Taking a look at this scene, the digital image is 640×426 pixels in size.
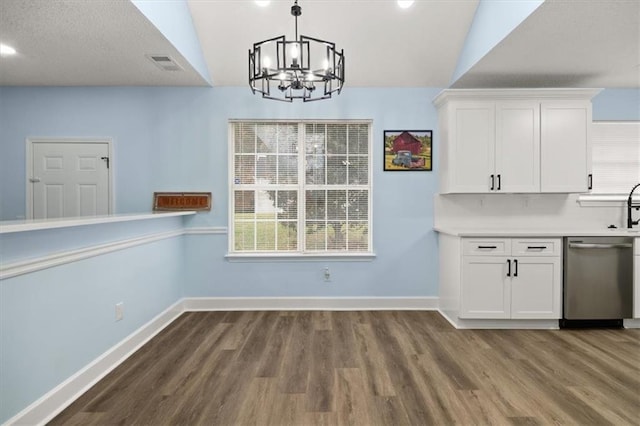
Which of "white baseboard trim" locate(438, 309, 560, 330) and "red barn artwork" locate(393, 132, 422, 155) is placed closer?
"white baseboard trim" locate(438, 309, 560, 330)

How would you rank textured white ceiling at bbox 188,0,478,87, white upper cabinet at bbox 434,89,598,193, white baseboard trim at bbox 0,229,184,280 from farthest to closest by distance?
white upper cabinet at bbox 434,89,598,193
textured white ceiling at bbox 188,0,478,87
white baseboard trim at bbox 0,229,184,280

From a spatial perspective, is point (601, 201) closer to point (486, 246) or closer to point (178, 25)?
point (486, 246)

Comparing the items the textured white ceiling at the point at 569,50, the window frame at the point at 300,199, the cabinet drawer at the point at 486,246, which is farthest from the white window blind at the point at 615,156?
the window frame at the point at 300,199

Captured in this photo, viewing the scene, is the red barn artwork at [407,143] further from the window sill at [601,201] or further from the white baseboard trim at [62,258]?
the white baseboard trim at [62,258]

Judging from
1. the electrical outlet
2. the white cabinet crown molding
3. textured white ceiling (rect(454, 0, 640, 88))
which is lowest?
the electrical outlet

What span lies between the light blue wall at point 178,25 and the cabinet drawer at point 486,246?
3.17 metres

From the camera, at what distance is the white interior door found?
3889 mm

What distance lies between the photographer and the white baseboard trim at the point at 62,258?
1.76m

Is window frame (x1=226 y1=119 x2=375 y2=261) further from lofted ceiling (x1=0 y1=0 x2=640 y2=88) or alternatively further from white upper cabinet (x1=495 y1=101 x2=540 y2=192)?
white upper cabinet (x1=495 y1=101 x2=540 y2=192)

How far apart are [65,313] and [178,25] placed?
8.02 ft

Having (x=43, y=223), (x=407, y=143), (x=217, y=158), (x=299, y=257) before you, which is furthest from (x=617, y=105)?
(x=43, y=223)

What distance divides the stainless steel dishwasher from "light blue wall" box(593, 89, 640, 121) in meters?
1.55

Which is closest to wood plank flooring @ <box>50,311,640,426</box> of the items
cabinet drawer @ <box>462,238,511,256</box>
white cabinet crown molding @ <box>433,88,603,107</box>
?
cabinet drawer @ <box>462,238,511,256</box>

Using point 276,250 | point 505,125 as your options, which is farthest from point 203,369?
point 505,125
